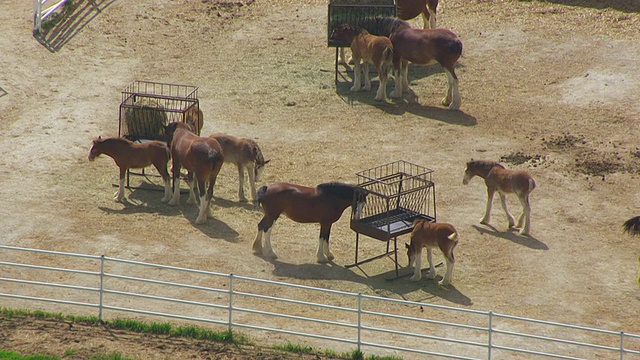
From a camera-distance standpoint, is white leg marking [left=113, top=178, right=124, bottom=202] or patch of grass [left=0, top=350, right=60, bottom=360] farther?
white leg marking [left=113, top=178, right=124, bottom=202]

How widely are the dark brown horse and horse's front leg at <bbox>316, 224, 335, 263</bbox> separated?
9272 mm

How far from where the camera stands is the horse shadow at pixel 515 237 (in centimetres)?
1894

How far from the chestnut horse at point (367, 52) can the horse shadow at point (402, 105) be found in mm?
245

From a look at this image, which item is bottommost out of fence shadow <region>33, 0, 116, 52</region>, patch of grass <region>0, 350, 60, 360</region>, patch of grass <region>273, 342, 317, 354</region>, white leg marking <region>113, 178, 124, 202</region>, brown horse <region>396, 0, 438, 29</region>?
patch of grass <region>0, 350, 60, 360</region>

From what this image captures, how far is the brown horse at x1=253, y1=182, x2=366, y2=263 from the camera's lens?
17.7 metres

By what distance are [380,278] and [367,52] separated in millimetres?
10416

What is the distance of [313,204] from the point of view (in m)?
17.8

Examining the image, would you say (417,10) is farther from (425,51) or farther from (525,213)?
(525,213)

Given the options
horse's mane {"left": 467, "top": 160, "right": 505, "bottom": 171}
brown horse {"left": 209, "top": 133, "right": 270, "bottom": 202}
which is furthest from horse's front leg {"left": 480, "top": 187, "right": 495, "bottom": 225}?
brown horse {"left": 209, "top": 133, "right": 270, "bottom": 202}

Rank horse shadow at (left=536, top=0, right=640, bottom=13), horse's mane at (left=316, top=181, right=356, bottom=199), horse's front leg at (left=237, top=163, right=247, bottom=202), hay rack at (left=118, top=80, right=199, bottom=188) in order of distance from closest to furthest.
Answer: horse's mane at (left=316, top=181, right=356, bottom=199) < horse's front leg at (left=237, top=163, right=247, bottom=202) < hay rack at (left=118, top=80, right=199, bottom=188) < horse shadow at (left=536, top=0, right=640, bottom=13)

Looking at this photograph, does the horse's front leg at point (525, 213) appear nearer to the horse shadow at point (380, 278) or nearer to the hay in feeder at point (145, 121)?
the horse shadow at point (380, 278)

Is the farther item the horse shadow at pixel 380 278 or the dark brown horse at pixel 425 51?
the dark brown horse at pixel 425 51

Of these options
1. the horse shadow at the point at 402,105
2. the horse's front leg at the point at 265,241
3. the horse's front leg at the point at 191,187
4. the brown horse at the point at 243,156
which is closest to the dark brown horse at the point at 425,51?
the horse shadow at the point at 402,105

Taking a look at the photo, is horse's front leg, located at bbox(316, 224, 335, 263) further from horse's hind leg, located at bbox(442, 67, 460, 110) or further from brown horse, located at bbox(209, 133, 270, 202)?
horse's hind leg, located at bbox(442, 67, 460, 110)
